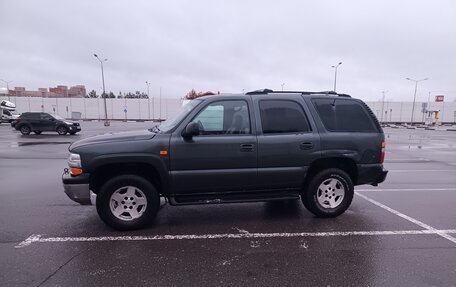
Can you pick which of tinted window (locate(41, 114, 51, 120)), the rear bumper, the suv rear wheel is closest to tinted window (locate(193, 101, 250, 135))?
the rear bumper

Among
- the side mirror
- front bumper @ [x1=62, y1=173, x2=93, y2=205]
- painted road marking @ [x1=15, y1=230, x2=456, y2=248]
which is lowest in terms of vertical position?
painted road marking @ [x1=15, y1=230, x2=456, y2=248]

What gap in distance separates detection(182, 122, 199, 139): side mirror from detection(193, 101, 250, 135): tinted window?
0.22 m

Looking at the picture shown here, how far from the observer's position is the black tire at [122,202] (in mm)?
4484

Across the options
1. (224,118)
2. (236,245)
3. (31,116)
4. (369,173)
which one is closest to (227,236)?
(236,245)

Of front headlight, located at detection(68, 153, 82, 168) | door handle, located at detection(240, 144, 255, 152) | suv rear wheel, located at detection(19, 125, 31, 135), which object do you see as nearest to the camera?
front headlight, located at detection(68, 153, 82, 168)

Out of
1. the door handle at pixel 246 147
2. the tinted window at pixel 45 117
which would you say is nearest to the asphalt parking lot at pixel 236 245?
A: the door handle at pixel 246 147

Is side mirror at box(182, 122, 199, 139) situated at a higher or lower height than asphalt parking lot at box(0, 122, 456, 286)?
higher

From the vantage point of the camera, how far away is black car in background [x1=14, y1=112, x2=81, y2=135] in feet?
70.7

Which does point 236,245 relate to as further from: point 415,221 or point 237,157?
point 415,221

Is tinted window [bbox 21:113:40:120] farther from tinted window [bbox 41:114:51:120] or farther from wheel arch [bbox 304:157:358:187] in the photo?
wheel arch [bbox 304:157:358:187]

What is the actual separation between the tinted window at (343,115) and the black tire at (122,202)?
3026 millimetres

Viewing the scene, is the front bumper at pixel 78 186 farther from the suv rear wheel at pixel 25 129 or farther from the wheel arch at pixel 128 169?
the suv rear wheel at pixel 25 129

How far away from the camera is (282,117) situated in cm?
498

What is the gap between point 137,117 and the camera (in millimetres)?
66750
